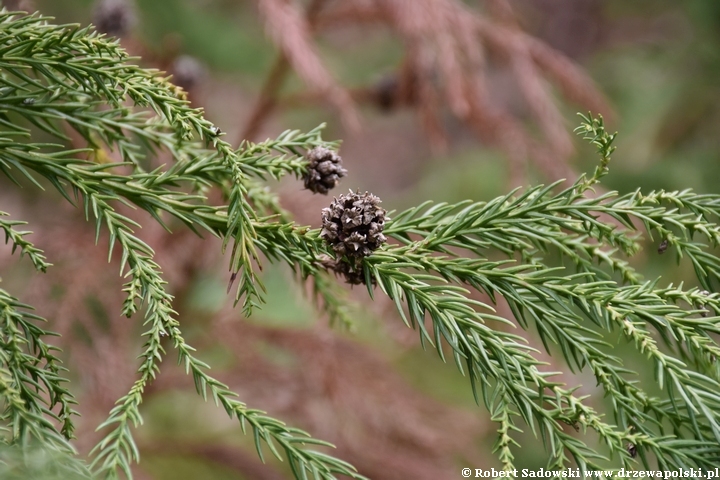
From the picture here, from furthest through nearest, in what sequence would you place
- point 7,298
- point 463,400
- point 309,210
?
point 463,400, point 309,210, point 7,298

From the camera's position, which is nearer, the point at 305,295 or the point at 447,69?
the point at 305,295

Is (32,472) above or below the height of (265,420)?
below

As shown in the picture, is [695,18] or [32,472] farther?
[695,18]

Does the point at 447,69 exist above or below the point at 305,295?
above

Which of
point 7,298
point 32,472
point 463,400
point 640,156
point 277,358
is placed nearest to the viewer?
point 32,472

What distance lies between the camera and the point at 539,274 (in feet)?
2.00

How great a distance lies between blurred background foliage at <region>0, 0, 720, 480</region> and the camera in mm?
1368

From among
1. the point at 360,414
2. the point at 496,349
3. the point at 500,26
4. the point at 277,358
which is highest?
the point at 500,26

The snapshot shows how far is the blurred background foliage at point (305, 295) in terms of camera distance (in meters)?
1.37

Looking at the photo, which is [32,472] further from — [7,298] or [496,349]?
[496,349]

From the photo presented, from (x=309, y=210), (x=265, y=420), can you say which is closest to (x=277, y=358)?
(x=309, y=210)

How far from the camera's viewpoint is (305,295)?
80cm

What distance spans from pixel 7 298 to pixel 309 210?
896mm

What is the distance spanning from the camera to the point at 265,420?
21.1 inches
